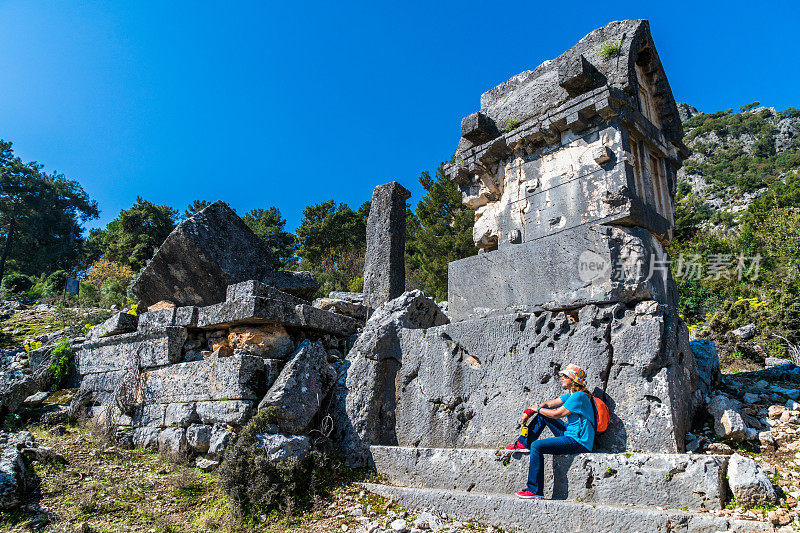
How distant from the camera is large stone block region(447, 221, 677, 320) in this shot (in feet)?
14.6

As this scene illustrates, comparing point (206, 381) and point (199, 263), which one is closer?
point (206, 381)

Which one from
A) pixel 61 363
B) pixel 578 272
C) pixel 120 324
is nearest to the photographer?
pixel 578 272

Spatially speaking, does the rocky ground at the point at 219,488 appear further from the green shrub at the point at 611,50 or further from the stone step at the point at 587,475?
the green shrub at the point at 611,50

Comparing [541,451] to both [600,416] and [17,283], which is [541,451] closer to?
[600,416]

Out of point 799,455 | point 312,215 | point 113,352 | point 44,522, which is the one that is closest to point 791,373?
point 799,455

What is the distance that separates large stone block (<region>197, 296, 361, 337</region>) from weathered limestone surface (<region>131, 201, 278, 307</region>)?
3.01 feet

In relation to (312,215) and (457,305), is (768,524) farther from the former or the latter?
(312,215)

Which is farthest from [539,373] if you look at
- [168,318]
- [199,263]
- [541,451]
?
[199,263]

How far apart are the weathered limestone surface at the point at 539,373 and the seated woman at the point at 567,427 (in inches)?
8.0

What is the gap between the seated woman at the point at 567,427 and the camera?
3.83 m

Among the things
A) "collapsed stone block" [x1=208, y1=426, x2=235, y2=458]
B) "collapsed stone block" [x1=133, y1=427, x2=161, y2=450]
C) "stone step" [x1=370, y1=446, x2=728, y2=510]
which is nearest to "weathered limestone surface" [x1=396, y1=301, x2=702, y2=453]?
"stone step" [x1=370, y1=446, x2=728, y2=510]

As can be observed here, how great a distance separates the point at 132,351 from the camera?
650cm

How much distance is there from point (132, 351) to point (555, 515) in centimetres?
533

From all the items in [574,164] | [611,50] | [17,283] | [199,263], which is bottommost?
[199,263]
